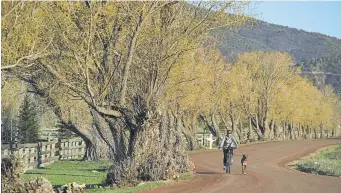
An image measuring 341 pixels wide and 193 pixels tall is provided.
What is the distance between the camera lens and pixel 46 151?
2922cm

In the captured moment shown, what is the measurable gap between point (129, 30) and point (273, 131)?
196ft

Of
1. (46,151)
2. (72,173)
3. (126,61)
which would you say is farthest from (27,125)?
(126,61)

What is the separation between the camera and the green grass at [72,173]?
21.3 meters

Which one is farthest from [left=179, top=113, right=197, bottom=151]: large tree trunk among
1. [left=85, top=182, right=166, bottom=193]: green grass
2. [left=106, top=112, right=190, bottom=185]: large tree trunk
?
[left=85, top=182, right=166, bottom=193]: green grass

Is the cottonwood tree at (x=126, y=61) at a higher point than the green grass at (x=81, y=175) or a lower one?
higher

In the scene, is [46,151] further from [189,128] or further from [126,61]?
[189,128]

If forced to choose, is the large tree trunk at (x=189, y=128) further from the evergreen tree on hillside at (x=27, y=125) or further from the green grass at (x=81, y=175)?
the green grass at (x=81, y=175)

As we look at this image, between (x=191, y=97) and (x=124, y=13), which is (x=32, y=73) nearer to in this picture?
(x=124, y=13)

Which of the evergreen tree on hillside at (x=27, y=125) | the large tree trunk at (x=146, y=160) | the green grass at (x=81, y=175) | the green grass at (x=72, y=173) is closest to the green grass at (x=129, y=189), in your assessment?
the green grass at (x=81, y=175)

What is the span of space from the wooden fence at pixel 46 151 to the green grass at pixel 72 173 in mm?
508

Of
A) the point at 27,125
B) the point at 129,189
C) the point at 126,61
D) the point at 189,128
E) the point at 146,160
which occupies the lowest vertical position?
the point at 129,189

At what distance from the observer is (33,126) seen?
44.4 meters

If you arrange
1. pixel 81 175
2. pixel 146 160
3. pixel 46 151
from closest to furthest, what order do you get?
pixel 146 160, pixel 81 175, pixel 46 151

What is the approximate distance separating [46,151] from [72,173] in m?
5.43
